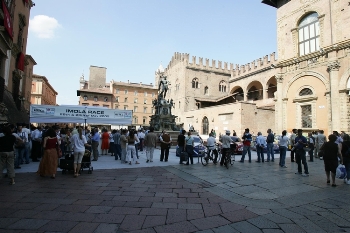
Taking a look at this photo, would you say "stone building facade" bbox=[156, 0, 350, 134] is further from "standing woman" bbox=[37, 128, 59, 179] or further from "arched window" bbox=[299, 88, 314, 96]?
"standing woman" bbox=[37, 128, 59, 179]

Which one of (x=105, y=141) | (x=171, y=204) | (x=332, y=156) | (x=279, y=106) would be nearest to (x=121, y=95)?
(x=279, y=106)

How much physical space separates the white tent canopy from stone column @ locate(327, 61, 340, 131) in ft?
54.2

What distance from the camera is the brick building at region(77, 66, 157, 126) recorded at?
54781mm

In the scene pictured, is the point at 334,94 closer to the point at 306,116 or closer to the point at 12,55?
the point at 306,116

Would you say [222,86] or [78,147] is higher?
[222,86]

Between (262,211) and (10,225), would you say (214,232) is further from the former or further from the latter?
(10,225)

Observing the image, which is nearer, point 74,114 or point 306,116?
point 74,114

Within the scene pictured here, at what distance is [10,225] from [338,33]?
2329 cm

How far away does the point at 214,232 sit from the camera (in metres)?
3.14

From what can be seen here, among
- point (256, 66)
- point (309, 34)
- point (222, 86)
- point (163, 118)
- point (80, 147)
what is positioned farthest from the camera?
point (222, 86)

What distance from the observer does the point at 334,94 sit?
1700cm

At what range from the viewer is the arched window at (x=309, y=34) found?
63.4ft

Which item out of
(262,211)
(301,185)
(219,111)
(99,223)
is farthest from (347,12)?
(99,223)

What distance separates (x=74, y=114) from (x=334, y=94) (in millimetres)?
19828
